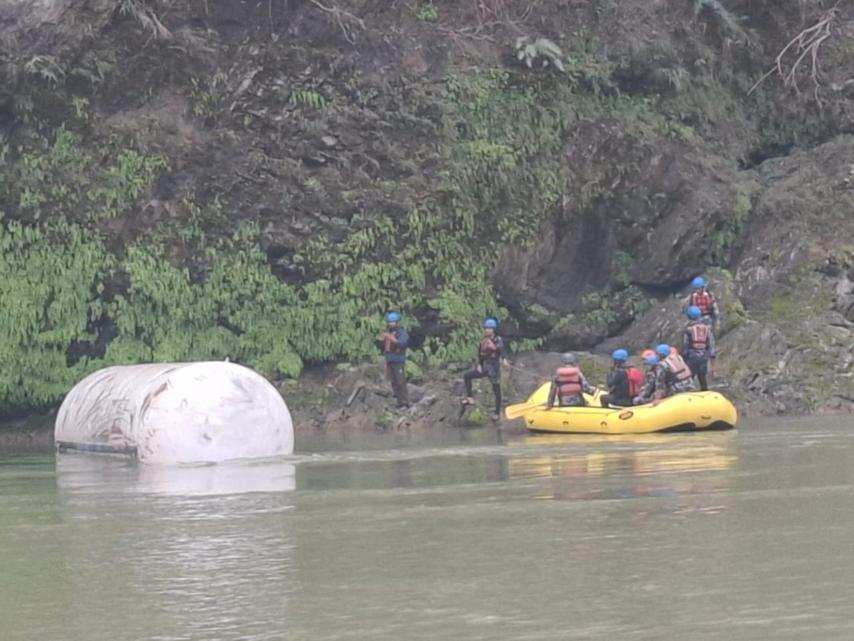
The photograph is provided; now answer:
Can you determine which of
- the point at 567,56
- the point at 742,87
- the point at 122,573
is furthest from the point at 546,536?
the point at 742,87

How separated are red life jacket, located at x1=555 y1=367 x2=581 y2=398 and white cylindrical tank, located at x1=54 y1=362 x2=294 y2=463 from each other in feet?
18.4

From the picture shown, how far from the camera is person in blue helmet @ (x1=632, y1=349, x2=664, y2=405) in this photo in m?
24.2

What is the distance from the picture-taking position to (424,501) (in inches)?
566

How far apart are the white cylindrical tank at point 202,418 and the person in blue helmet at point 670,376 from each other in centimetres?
626

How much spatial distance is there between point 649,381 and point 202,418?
25.3ft

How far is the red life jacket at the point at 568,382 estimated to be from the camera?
24.5 metres

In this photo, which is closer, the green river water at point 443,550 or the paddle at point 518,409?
the green river water at point 443,550

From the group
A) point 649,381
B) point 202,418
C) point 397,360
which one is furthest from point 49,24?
point 649,381

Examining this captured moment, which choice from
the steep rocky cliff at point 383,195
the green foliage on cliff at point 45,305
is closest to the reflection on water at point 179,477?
the green foliage on cliff at point 45,305

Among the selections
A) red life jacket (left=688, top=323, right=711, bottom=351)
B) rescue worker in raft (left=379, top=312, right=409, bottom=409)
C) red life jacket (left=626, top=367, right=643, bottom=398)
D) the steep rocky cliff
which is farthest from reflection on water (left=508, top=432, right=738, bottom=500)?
the steep rocky cliff

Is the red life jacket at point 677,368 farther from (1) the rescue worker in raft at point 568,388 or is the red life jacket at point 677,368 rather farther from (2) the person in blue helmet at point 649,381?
(1) the rescue worker in raft at point 568,388

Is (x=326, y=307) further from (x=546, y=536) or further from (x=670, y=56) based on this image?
(x=546, y=536)

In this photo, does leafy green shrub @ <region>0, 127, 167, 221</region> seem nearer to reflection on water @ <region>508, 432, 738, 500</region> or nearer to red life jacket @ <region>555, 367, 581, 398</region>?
red life jacket @ <region>555, 367, 581, 398</region>

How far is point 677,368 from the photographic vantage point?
23906 millimetres
